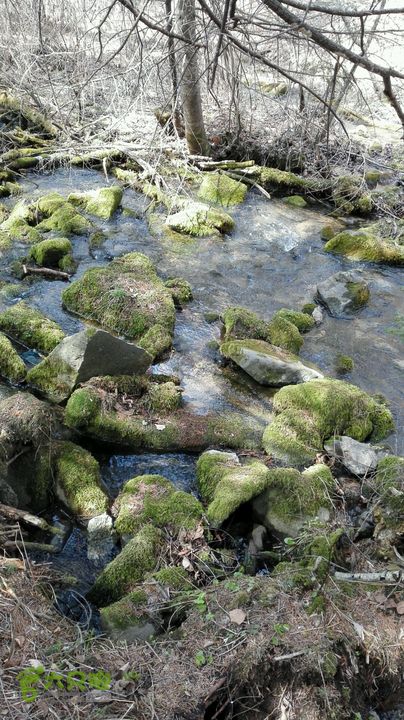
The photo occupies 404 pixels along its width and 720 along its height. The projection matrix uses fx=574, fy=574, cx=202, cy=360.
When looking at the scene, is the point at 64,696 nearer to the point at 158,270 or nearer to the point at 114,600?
the point at 114,600

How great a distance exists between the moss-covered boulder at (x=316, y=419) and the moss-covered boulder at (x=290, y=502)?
0.70m

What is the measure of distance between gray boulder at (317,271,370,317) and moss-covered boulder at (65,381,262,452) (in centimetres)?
278

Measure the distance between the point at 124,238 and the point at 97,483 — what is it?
206 inches

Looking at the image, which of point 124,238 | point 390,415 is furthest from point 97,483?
point 124,238

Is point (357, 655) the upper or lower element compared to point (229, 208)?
lower

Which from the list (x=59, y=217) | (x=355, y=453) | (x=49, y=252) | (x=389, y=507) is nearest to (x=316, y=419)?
(x=355, y=453)

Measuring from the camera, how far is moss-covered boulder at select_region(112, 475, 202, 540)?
14.3 ft

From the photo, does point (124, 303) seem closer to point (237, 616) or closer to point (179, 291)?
point (179, 291)

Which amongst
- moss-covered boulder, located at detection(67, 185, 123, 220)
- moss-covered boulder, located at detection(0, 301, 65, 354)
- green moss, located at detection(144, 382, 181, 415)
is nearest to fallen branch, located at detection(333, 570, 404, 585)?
green moss, located at detection(144, 382, 181, 415)

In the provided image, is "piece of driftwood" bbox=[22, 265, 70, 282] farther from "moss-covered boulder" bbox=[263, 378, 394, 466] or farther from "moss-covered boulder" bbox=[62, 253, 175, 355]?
"moss-covered boulder" bbox=[263, 378, 394, 466]

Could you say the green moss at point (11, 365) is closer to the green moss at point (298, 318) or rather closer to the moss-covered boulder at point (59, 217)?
the green moss at point (298, 318)

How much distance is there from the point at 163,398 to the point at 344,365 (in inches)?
89.9

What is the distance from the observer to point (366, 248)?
902 cm

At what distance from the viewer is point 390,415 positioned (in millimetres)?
5777
